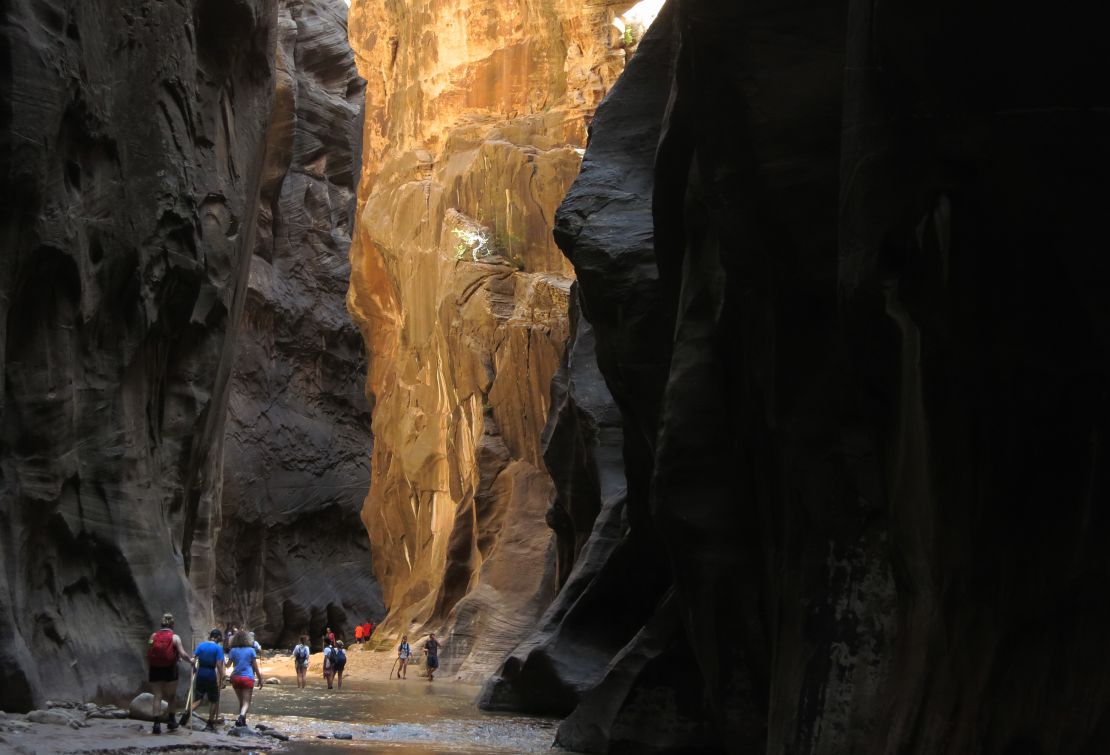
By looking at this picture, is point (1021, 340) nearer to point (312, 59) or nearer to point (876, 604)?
point (876, 604)

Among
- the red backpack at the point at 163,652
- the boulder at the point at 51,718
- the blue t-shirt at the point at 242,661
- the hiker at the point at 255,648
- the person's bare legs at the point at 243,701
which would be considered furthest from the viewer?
the hiker at the point at 255,648

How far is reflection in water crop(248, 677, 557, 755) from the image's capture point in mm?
14227

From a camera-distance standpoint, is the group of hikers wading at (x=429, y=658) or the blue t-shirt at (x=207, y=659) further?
the group of hikers wading at (x=429, y=658)

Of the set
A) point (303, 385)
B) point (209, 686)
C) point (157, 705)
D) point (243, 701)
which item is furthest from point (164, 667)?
point (303, 385)

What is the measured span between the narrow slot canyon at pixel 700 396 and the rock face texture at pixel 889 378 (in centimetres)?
2

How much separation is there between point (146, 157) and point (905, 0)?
38.8ft

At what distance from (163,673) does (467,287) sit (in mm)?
33663

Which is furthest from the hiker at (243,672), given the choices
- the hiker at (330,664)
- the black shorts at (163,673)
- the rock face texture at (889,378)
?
the hiker at (330,664)

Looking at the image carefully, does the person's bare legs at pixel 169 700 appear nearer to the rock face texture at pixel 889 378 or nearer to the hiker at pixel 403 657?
the rock face texture at pixel 889 378

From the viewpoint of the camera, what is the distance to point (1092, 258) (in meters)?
7.53

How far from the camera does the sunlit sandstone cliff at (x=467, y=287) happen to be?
3928 centimetres

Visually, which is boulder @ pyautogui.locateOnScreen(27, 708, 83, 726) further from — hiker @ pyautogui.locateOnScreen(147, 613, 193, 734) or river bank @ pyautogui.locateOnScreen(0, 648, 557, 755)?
hiker @ pyautogui.locateOnScreen(147, 613, 193, 734)

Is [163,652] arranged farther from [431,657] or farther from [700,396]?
[431,657]

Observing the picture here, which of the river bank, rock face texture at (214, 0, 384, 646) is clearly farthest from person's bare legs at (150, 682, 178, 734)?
rock face texture at (214, 0, 384, 646)
